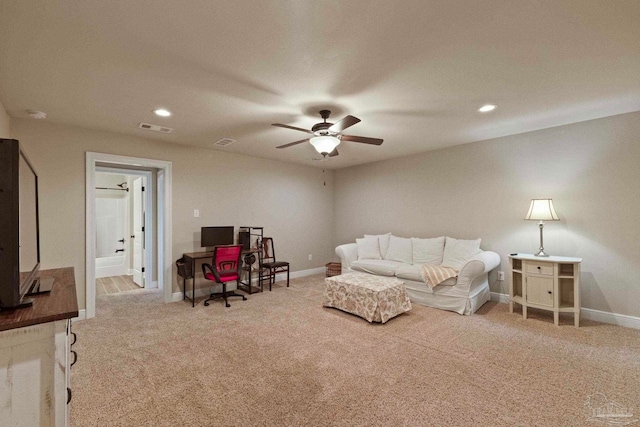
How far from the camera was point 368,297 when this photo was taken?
11.5 ft

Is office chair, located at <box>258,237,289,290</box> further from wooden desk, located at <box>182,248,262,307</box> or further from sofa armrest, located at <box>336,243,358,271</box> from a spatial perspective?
sofa armrest, located at <box>336,243,358,271</box>

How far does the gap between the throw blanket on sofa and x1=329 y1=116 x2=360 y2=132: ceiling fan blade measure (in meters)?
2.42

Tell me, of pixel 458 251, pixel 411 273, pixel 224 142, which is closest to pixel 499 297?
pixel 458 251

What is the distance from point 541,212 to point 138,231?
22.5 feet

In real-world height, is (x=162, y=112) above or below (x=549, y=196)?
above

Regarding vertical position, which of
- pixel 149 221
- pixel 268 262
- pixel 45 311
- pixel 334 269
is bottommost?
pixel 334 269

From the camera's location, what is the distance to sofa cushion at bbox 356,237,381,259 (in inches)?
210

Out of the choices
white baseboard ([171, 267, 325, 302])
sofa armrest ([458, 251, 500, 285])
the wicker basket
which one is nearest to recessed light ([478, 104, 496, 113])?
sofa armrest ([458, 251, 500, 285])

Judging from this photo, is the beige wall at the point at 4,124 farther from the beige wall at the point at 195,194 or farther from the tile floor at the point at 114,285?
the tile floor at the point at 114,285

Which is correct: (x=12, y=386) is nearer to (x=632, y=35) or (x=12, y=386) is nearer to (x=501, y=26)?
(x=501, y=26)

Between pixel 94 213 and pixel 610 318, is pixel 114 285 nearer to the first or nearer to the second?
pixel 94 213

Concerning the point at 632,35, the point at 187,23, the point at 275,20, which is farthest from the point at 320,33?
the point at 632,35

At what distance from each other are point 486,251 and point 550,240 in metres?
0.80

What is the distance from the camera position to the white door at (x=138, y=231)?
553 cm
